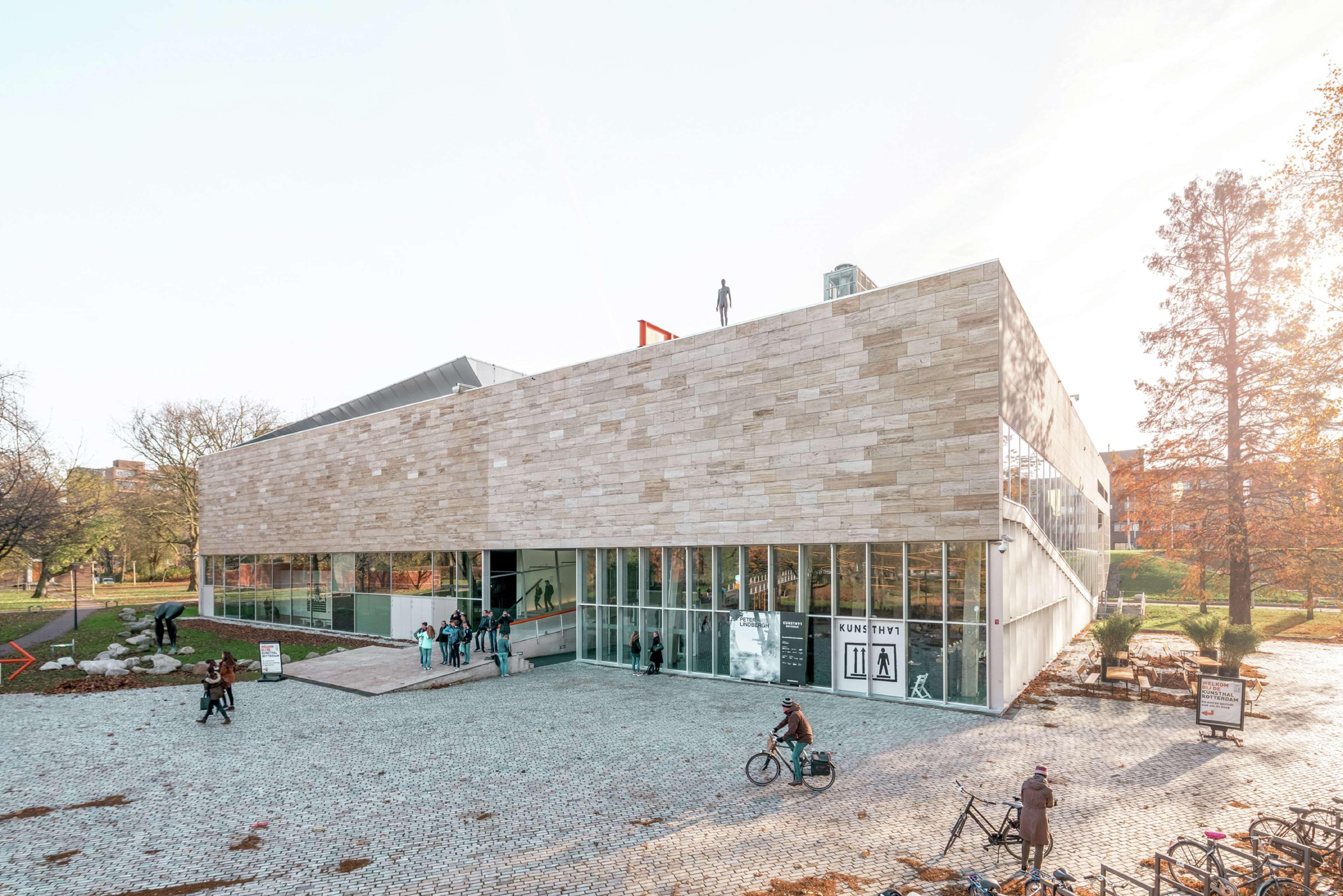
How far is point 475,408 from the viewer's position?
29.1 m

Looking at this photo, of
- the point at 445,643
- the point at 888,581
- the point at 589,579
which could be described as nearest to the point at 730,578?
the point at 888,581

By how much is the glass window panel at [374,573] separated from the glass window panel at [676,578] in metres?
16.1

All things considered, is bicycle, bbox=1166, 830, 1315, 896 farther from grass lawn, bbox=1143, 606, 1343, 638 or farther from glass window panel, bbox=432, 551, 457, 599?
glass window panel, bbox=432, 551, 457, 599

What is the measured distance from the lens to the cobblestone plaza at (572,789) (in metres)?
9.07

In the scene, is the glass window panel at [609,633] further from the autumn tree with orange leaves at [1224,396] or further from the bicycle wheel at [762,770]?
A: the autumn tree with orange leaves at [1224,396]

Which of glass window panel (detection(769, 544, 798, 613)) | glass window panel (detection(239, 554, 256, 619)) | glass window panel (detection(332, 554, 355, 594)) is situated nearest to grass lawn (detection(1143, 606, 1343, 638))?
glass window panel (detection(769, 544, 798, 613))

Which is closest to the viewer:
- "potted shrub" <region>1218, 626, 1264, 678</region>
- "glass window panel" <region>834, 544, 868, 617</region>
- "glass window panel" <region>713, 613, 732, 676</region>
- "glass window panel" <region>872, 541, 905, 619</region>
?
"glass window panel" <region>872, 541, 905, 619</region>

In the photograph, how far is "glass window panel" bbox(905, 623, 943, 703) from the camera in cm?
1789

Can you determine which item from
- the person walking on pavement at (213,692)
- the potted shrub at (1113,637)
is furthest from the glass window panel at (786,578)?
the person walking on pavement at (213,692)

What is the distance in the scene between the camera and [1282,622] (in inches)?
1399

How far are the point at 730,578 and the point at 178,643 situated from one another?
2426 centimetres

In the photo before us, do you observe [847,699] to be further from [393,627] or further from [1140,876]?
[393,627]

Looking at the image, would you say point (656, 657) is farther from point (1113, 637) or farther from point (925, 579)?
point (1113, 637)

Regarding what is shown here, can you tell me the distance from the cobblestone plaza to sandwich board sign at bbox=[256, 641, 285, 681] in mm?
2800
